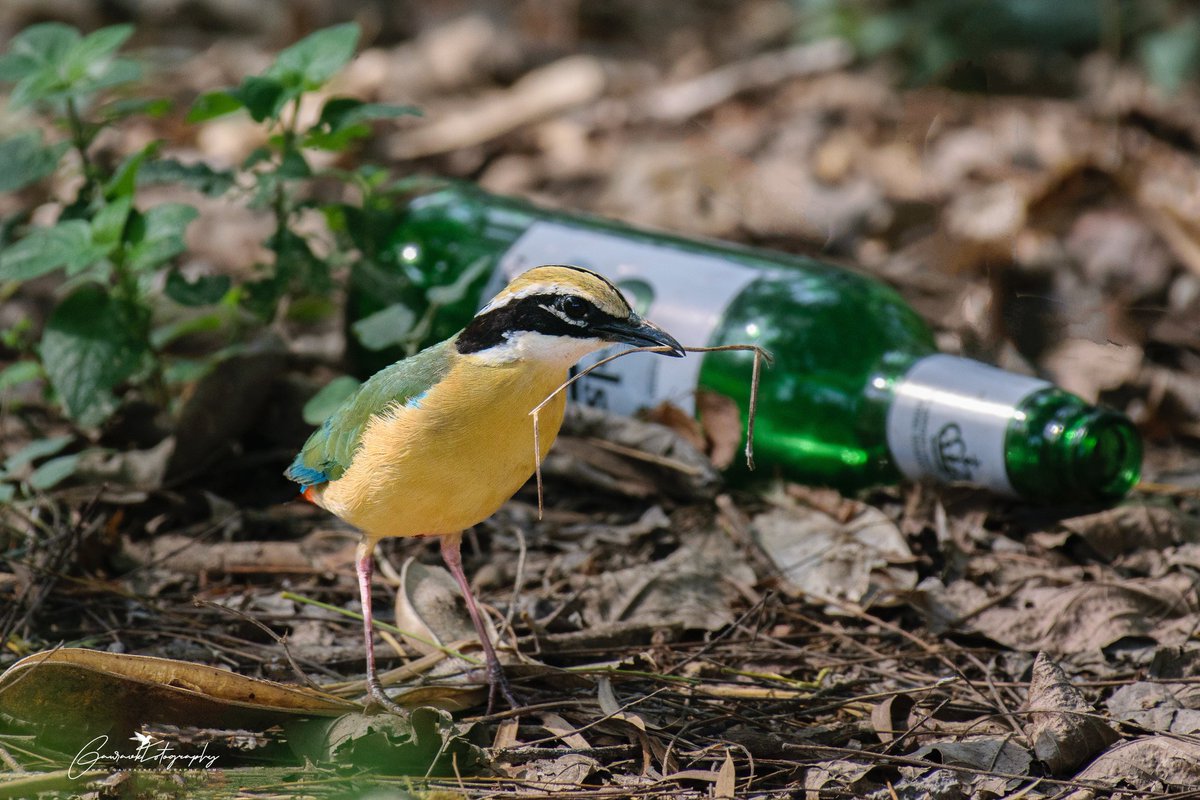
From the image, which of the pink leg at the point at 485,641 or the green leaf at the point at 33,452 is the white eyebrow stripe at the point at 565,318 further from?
the green leaf at the point at 33,452

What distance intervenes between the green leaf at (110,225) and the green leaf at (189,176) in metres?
0.18

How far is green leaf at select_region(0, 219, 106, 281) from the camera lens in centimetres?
444

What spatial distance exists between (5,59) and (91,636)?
2.42 meters

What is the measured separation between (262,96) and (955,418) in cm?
291

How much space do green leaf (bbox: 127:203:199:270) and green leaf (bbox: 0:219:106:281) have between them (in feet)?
0.47

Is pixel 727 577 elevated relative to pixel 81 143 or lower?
lower

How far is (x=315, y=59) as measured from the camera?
4.88 metres

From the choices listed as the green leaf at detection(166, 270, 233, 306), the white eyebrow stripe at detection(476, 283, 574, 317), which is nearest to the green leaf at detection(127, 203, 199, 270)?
the green leaf at detection(166, 270, 233, 306)

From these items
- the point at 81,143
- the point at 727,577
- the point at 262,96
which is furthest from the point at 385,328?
the point at 727,577

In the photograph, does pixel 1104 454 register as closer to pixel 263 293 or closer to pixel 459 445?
pixel 459 445

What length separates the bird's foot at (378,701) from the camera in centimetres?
329

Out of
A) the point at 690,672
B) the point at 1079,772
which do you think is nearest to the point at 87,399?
the point at 690,672

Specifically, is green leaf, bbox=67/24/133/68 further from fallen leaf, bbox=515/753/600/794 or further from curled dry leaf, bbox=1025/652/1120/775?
curled dry leaf, bbox=1025/652/1120/775

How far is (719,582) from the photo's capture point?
14.3 ft
